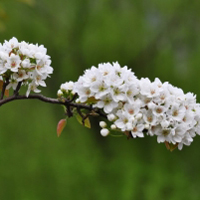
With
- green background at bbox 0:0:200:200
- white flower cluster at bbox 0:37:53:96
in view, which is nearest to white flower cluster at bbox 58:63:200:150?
white flower cluster at bbox 0:37:53:96

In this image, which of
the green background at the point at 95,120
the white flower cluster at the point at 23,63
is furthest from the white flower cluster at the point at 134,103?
the green background at the point at 95,120

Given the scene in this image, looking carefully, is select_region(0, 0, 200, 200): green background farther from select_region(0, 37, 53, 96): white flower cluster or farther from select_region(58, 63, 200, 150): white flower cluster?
select_region(58, 63, 200, 150): white flower cluster

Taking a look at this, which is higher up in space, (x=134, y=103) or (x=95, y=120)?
(x=95, y=120)

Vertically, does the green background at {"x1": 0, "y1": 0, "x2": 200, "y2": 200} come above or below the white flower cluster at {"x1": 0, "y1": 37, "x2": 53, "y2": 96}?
above

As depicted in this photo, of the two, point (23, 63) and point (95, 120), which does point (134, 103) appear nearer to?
point (23, 63)

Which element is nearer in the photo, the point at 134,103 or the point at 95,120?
the point at 134,103

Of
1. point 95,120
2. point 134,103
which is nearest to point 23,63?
point 134,103
